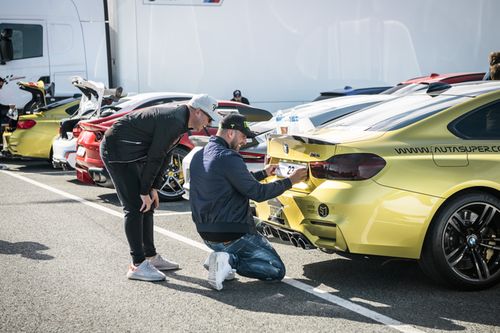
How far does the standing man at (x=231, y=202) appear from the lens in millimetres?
5410

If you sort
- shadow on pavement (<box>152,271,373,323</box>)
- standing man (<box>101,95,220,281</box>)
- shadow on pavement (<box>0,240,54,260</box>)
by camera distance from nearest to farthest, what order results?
shadow on pavement (<box>152,271,373,323</box>), standing man (<box>101,95,220,281</box>), shadow on pavement (<box>0,240,54,260</box>)

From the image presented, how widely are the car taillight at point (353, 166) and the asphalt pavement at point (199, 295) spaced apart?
23.6 inches

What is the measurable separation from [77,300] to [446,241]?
2.61 m

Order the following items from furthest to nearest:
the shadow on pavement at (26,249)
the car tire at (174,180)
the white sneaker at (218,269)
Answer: the car tire at (174,180) → the shadow on pavement at (26,249) → the white sneaker at (218,269)

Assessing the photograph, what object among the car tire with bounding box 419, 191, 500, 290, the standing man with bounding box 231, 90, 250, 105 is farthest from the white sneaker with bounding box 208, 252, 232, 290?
the standing man with bounding box 231, 90, 250, 105


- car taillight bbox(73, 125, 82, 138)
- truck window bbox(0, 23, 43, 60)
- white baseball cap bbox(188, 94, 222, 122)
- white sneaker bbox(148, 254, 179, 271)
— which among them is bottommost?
white sneaker bbox(148, 254, 179, 271)

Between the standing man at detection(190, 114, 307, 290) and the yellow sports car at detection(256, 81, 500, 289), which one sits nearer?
the yellow sports car at detection(256, 81, 500, 289)

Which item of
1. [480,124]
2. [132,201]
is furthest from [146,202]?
[480,124]

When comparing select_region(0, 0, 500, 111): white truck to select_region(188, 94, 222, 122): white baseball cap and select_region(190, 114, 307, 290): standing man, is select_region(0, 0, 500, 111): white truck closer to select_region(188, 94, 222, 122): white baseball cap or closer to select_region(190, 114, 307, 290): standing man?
select_region(188, 94, 222, 122): white baseball cap

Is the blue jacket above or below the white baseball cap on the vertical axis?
below

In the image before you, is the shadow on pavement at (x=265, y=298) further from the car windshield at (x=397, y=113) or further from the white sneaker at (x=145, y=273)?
the car windshield at (x=397, y=113)

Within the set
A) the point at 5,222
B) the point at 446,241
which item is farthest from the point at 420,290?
the point at 5,222

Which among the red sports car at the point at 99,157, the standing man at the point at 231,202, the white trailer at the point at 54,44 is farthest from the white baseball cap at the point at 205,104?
the white trailer at the point at 54,44

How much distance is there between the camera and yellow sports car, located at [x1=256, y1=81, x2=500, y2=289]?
201 inches
